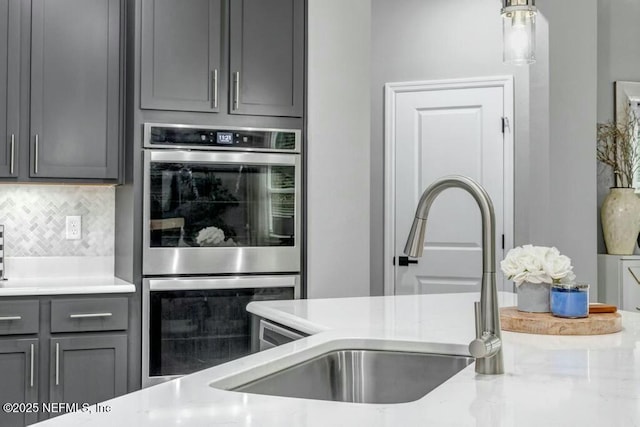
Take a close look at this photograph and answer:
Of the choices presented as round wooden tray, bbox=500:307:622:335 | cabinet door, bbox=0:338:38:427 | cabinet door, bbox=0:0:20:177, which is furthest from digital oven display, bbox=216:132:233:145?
round wooden tray, bbox=500:307:622:335

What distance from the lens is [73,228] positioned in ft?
12.4

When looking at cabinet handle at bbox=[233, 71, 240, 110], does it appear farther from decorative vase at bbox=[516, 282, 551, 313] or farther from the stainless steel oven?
decorative vase at bbox=[516, 282, 551, 313]

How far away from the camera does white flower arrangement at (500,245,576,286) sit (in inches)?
77.4

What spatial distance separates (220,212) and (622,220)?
8.27 ft

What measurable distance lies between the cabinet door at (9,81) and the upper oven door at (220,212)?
25.1 inches

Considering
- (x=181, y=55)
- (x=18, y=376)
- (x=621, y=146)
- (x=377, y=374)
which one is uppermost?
(x=181, y=55)

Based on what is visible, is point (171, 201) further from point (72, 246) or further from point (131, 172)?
point (72, 246)

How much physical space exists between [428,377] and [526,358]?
0.24 m

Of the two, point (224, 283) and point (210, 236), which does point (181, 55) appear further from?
point (224, 283)

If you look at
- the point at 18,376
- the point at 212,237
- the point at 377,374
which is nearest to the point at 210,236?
the point at 212,237

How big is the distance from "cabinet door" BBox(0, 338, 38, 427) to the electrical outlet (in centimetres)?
82

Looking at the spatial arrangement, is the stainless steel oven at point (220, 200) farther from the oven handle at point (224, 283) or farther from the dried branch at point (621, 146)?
the dried branch at point (621, 146)

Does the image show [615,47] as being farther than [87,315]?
Yes

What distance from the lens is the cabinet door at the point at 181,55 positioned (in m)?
3.36
